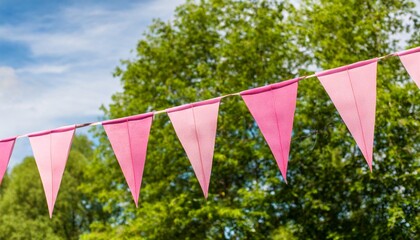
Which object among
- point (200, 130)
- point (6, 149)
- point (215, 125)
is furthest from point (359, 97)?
point (6, 149)

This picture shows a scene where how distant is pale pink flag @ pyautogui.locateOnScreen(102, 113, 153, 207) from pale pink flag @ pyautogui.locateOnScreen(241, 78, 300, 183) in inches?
37.0

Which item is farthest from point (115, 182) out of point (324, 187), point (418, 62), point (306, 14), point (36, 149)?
point (418, 62)

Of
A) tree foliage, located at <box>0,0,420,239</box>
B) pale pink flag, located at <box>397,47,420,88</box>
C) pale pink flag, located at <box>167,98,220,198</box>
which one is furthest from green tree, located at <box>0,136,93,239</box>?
pale pink flag, located at <box>397,47,420,88</box>

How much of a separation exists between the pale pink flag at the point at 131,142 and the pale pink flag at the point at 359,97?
61.9 inches

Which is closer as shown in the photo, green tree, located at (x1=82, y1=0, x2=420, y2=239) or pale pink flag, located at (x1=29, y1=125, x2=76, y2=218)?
pale pink flag, located at (x1=29, y1=125, x2=76, y2=218)

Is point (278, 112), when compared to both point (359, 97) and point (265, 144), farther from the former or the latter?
point (265, 144)

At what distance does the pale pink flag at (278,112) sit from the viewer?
4.98 metres

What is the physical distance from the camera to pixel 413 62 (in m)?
4.87

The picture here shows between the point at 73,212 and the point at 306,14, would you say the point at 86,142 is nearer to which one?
the point at 73,212

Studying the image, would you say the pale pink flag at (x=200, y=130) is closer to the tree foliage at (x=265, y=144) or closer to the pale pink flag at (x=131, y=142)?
the pale pink flag at (x=131, y=142)

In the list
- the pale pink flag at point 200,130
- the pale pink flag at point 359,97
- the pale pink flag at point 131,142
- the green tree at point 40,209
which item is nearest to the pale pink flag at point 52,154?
the pale pink flag at point 131,142

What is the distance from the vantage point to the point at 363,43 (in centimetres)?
1230

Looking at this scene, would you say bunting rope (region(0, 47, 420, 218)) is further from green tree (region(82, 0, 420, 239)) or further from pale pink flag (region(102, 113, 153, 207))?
green tree (region(82, 0, 420, 239))

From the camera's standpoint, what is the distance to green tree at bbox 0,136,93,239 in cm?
2100
